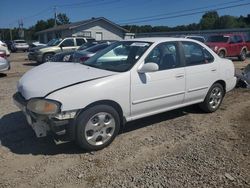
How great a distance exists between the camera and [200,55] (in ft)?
19.6

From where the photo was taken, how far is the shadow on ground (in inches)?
177

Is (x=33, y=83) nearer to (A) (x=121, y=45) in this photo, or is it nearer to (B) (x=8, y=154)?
(B) (x=8, y=154)

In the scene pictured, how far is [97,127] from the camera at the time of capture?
4.41 metres

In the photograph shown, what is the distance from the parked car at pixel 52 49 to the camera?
58.8ft

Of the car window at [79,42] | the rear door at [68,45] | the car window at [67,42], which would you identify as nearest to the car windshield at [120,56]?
the rear door at [68,45]

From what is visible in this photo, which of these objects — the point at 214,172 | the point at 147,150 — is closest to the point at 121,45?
the point at 147,150

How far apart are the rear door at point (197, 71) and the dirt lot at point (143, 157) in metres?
0.57

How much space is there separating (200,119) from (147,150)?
1.90 m

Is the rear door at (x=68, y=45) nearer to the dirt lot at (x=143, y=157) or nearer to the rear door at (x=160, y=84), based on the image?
the dirt lot at (x=143, y=157)

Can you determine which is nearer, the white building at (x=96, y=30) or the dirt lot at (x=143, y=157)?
the dirt lot at (x=143, y=157)

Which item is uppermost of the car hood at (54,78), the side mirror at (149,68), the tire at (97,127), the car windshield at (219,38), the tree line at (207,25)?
the tree line at (207,25)

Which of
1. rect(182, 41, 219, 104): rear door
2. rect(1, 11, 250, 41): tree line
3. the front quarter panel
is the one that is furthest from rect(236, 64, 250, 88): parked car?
rect(1, 11, 250, 41): tree line

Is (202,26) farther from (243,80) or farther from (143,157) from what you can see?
(143,157)

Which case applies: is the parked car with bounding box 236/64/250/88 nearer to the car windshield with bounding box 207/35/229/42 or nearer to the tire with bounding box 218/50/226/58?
the tire with bounding box 218/50/226/58
